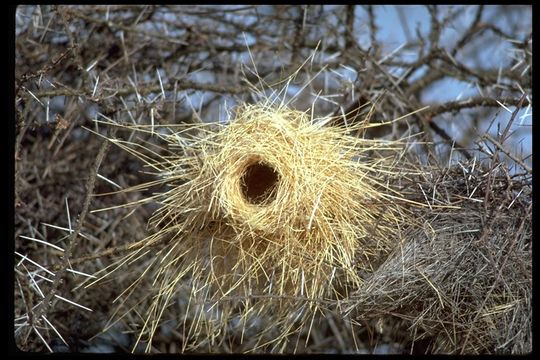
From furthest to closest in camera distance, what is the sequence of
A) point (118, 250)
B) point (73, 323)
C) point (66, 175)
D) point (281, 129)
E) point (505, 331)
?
point (66, 175) → point (73, 323) → point (118, 250) → point (281, 129) → point (505, 331)

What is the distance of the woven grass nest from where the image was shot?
2002 millimetres

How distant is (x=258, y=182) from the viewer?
221 centimetres

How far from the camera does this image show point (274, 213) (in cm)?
200

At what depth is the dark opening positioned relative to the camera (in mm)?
2129

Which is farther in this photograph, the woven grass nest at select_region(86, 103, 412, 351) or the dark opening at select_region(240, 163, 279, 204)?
the dark opening at select_region(240, 163, 279, 204)

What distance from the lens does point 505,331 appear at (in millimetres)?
1892

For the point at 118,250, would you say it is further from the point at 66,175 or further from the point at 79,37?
the point at 79,37

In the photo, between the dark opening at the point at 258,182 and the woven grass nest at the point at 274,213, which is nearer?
the woven grass nest at the point at 274,213

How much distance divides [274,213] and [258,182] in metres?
0.23

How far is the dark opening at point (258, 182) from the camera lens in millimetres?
2129

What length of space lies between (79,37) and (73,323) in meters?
1.11

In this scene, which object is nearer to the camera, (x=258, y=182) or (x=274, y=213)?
(x=274, y=213)

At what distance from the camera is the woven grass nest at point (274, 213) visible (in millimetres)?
2002

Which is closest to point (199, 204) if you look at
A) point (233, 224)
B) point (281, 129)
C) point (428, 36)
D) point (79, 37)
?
point (233, 224)
